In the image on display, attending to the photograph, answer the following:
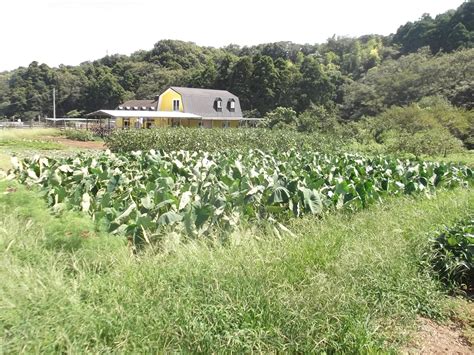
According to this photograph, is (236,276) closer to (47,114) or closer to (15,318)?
(15,318)

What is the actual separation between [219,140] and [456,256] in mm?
15619

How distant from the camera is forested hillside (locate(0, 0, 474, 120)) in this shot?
36938 mm

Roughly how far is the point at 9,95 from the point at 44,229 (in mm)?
70998

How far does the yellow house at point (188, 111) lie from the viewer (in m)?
41.3

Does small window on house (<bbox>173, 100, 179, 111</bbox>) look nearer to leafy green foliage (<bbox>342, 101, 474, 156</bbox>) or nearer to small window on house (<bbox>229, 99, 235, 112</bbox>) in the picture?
small window on house (<bbox>229, 99, 235, 112</bbox>)

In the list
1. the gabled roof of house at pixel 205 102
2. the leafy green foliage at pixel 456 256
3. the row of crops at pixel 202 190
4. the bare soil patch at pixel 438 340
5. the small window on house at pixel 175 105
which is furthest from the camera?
the small window on house at pixel 175 105

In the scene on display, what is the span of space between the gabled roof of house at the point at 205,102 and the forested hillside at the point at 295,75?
4.13 m

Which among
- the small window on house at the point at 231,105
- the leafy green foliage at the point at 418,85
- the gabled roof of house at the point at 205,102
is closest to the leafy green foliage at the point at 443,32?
the leafy green foliage at the point at 418,85

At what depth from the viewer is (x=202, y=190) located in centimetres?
599

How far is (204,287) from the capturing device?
343 cm

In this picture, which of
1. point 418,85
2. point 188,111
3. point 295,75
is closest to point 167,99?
point 188,111

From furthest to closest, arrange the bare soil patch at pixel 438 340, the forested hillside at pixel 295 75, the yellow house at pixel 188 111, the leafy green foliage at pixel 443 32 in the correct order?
the leafy green foliage at pixel 443 32 < the yellow house at pixel 188 111 < the forested hillside at pixel 295 75 < the bare soil patch at pixel 438 340

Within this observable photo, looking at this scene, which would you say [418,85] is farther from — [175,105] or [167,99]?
[167,99]

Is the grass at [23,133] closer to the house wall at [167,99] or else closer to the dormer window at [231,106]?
the house wall at [167,99]
